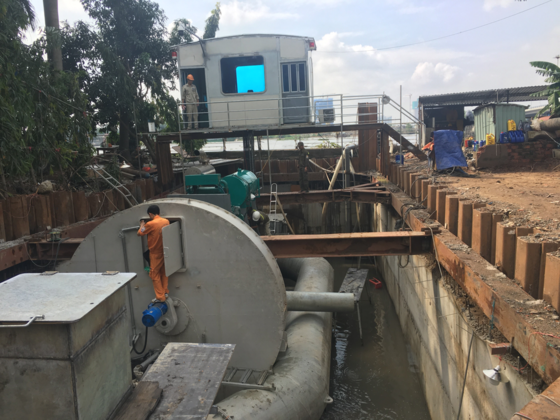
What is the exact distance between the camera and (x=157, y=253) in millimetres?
5867

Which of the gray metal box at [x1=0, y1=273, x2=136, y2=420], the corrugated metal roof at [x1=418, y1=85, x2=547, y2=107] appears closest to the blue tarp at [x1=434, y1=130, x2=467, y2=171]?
the gray metal box at [x1=0, y1=273, x2=136, y2=420]

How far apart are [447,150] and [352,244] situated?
723 cm

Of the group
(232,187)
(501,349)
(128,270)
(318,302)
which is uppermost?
(232,187)

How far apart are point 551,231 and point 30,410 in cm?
601

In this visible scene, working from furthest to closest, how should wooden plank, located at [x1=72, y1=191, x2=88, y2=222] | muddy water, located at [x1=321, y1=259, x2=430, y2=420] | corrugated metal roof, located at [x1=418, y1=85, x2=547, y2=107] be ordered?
corrugated metal roof, located at [x1=418, y1=85, x2=547, y2=107] → wooden plank, located at [x1=72, y1=191, x2=88, y2=222] → muddy water, located at [x1=321, y1=259, x2=430, y2=420]

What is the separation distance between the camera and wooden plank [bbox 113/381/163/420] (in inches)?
103

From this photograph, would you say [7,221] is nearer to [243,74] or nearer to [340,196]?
[340,196]

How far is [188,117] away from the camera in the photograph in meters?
15.5

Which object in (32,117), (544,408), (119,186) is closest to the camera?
(544,408)

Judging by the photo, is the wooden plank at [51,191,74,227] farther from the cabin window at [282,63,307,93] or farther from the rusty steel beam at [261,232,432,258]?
the cabin window at [282,63,307,93]

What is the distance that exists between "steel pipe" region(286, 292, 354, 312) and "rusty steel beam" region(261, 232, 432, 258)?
1082mm

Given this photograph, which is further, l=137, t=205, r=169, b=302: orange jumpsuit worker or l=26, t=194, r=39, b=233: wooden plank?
l=26, t=194, r=39, b=233: wooden plank

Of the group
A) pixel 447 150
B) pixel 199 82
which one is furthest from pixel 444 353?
pixel 199 82

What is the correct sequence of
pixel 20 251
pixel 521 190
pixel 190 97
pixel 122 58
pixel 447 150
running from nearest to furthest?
pixel 20 251, pixel 521 190, pixel 447 150, pixel 190 97, pixel 122 58
